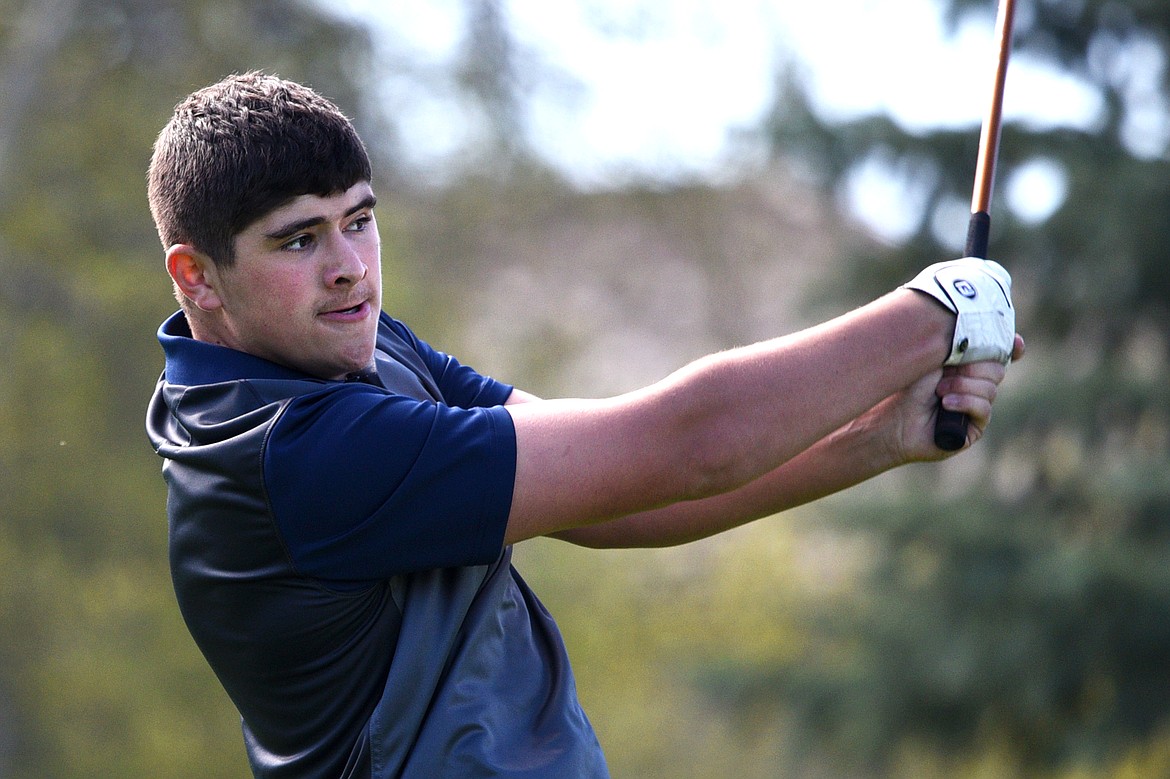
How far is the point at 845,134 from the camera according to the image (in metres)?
13.3

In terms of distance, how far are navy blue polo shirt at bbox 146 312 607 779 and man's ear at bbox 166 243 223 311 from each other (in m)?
0.09

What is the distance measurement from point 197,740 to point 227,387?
15.8m

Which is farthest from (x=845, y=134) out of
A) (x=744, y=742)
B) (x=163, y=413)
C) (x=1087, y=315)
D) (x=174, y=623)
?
(x=163, y=413)

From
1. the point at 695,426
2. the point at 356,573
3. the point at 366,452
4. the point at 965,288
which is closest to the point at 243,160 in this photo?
the point at 366,452

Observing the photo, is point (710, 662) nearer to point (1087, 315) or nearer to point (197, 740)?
point (1087, 315)

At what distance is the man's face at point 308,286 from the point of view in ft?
8.27

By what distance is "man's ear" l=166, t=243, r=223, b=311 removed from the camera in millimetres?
2584

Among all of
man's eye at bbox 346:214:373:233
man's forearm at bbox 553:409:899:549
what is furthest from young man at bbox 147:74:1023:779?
man's forearm at bbox 553:409:899:549

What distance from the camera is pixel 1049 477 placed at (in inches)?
520

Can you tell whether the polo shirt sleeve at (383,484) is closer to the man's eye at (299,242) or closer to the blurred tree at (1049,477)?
the man's eye at (299,242)

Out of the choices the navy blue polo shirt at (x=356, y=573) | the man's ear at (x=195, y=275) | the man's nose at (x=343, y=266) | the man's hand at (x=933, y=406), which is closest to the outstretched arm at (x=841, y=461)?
the man's hand at (x=933, y=406)

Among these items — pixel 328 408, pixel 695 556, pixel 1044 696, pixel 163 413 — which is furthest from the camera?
pixel 695 556

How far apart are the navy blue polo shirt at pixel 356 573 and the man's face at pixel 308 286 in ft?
0.21

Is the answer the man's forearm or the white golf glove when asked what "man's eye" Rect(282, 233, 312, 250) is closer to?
the man's forearm
